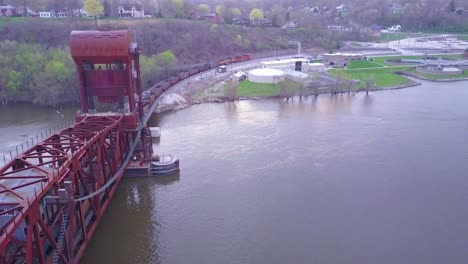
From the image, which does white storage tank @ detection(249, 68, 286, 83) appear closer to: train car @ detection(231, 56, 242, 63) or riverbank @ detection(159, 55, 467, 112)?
riverbank @ detection(159, 55, 467, 112)

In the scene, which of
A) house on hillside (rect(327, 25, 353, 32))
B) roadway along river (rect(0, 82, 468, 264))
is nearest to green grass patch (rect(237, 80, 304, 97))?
roadway along river (rect(0, 82, 468, 264))

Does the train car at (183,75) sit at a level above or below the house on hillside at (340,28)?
below

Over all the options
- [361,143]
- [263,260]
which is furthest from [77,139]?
[361,143]

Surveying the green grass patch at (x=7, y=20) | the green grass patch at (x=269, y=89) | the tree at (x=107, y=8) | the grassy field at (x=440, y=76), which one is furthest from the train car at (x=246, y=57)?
the green grass patch at (x=7, y=20)

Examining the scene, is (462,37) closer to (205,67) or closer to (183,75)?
(205,67)

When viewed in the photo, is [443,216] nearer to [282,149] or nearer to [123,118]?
[282,149]

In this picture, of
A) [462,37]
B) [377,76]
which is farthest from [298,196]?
[462,37]

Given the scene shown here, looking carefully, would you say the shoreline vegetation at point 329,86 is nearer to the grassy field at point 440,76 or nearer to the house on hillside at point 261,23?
the grassy field at point 440,76
